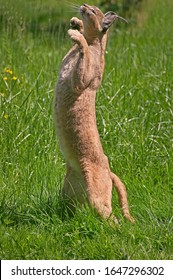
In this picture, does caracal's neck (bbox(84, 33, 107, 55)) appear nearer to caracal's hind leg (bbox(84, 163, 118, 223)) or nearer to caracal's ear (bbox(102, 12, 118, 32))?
caracal's ear (bbox(102, 12, 118, 32))

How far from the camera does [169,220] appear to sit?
5621 mm

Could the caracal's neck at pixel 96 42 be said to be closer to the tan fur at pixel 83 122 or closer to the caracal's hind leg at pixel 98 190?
the tan fur at pixel 83 122

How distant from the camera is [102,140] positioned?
22.8 ft

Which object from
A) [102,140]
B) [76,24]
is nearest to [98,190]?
[76,24]

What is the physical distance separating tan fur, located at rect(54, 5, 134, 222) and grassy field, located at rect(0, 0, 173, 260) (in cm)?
17

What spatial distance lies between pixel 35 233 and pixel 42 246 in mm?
173

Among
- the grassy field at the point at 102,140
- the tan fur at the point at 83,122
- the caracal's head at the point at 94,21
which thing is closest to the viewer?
the grassy field at the point at 102,140

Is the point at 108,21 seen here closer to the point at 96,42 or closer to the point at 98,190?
the point at 96,42

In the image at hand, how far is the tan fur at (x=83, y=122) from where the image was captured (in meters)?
5.41

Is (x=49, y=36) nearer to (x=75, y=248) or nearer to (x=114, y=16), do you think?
(x=114, y=16)

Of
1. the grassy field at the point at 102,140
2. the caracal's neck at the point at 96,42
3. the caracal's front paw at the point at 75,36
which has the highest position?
the caracal's front paw at the point at 75,36

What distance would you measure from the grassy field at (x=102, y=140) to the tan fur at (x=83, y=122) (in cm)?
17

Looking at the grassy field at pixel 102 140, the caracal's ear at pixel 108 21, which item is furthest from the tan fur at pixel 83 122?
the grassy field at pixel 102 140

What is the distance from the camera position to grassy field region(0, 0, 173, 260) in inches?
207
